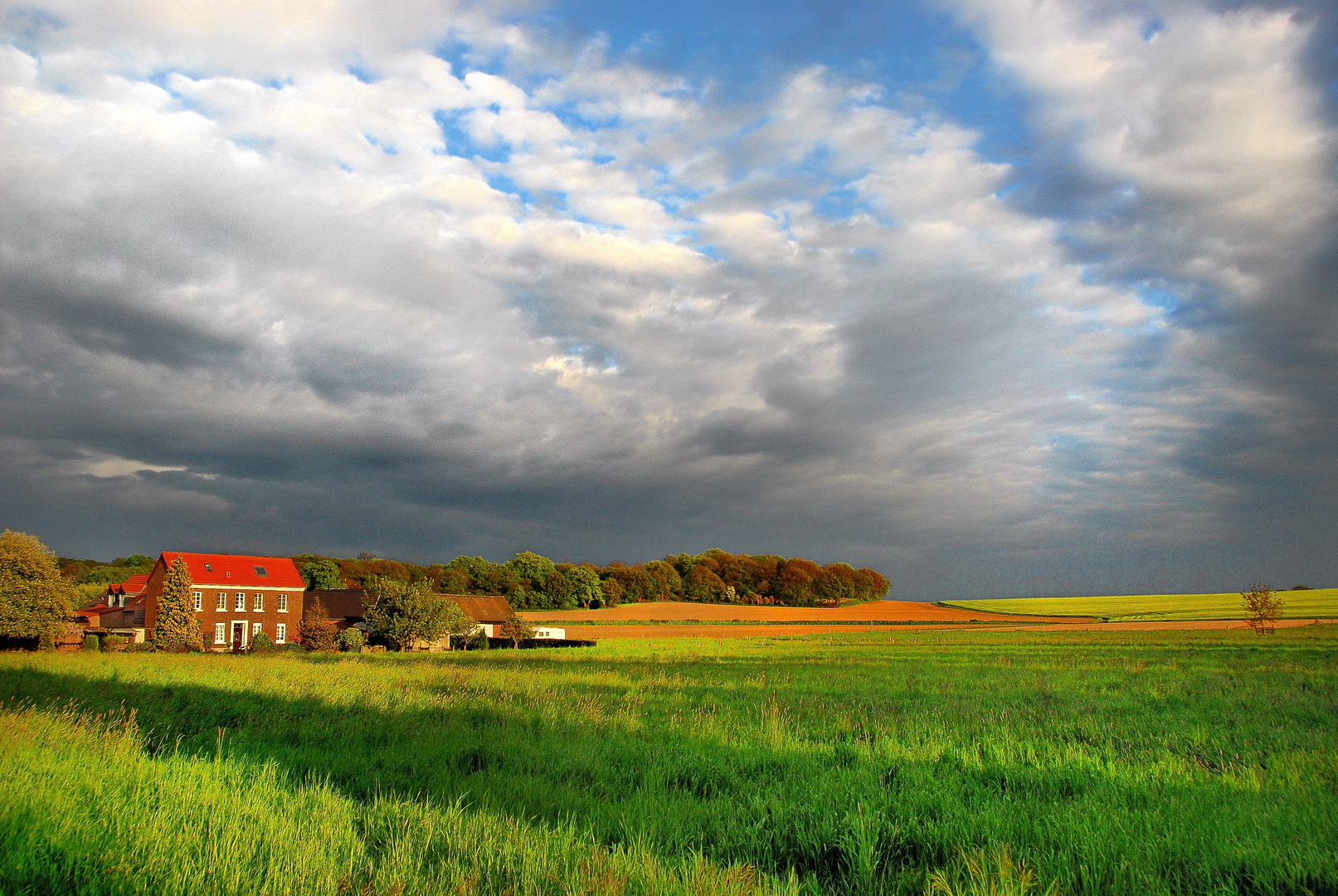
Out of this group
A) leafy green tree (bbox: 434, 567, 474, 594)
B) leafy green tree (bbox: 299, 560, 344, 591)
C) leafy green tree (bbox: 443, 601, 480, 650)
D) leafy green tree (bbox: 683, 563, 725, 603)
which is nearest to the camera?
leafy green tree (bbox: 443, 601, 480, 650)

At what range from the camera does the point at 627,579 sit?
13600 centimetres

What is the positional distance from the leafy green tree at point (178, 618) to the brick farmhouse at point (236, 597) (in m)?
8.47

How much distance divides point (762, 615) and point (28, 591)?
286 feet

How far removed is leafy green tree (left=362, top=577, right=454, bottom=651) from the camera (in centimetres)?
5175

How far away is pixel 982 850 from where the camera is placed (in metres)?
5.77

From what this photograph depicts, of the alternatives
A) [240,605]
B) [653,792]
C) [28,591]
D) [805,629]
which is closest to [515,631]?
[240,605]

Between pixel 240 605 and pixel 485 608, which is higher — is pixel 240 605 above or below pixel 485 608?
above

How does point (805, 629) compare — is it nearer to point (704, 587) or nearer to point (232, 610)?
point (232, 610)

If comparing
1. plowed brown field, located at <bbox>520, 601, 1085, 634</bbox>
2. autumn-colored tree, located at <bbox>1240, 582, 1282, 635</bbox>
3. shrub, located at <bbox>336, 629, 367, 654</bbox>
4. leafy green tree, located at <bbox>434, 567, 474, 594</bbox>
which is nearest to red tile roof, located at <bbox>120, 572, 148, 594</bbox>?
shrub, located at <bbox>336, 629, 367, 654</bbox>

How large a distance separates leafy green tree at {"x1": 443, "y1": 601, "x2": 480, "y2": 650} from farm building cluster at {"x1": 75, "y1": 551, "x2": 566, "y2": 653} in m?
2.19

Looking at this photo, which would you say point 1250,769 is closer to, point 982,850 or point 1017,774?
point 1017,774

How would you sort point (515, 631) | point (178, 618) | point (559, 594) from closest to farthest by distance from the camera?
point (178, 618), point (515, 631), point (559, 594)

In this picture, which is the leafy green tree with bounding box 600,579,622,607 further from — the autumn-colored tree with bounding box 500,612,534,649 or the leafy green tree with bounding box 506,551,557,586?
the autumn-colored tree with bounding box 500,612,534,649

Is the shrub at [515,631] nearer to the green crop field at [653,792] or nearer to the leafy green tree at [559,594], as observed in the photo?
the green crop field at [653,792]
